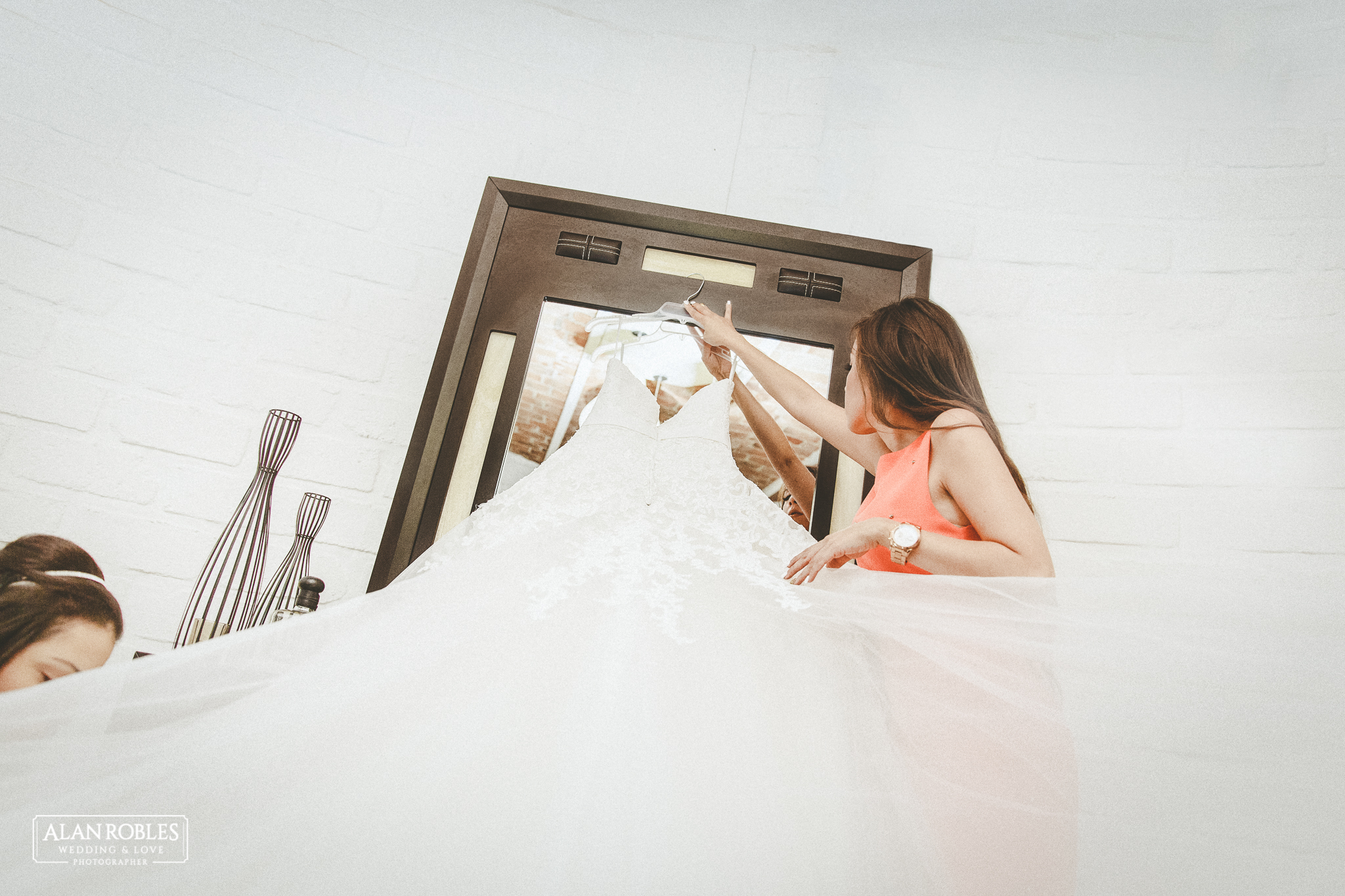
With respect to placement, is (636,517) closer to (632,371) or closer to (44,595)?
(632,371)

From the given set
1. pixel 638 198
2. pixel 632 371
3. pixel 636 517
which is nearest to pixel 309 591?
pixel 636 517

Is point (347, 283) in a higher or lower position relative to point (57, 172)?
lower

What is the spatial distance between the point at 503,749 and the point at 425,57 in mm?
1717

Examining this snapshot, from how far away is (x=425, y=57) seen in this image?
5.87 feet

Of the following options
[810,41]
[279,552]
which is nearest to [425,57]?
[810,41]

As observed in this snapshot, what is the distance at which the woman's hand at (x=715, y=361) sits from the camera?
1.54m

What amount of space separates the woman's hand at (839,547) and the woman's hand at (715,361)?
606 mm

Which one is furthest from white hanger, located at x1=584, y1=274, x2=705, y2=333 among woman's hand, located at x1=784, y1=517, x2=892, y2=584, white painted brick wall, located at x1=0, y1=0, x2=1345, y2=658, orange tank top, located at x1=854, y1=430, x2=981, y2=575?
woman's hand, located at x1=784, y1=517, x2=892, y2=584

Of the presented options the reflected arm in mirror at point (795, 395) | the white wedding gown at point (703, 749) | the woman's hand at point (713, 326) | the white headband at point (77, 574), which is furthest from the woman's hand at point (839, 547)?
the white headband at point (77, 574)

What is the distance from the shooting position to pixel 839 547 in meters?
0.95

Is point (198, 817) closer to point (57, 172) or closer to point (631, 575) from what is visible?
point (631, 575)

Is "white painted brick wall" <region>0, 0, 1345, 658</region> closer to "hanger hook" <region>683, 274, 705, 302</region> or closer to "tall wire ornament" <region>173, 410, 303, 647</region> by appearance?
"tall wire ornament" <region>173, 410, 303, 647</region>

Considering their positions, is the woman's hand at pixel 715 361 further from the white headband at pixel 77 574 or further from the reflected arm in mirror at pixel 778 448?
the white headband at pixel 77 574

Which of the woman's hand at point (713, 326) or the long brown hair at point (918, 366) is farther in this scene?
the woman's hand at point (713, 326)
